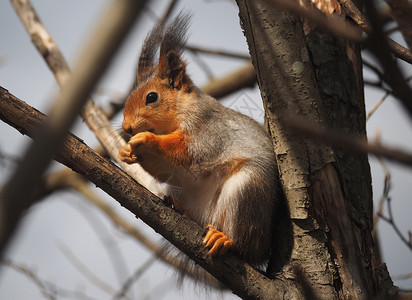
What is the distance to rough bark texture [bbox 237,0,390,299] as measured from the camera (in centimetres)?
179

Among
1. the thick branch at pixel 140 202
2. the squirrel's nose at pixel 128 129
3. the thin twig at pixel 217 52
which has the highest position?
the thin twig at pixel 217 52

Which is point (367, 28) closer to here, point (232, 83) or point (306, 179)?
point (306, 179)

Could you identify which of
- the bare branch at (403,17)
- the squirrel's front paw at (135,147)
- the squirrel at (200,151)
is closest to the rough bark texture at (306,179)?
the squirrel at (200,151)

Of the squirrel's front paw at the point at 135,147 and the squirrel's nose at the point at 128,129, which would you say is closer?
the squirrel's front paw at the point at 135,147

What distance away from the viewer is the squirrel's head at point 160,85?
8.24 ft

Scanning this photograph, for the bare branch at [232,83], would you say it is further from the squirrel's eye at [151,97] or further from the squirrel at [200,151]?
the squirrel's eye at [151,97]

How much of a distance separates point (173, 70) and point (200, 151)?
1.91ft

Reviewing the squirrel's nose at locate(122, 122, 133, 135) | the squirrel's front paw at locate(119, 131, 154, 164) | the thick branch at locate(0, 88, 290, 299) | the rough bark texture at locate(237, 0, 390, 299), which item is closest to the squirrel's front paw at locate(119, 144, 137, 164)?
the squirrel's front paw at locate(119, 131, 154, 164)

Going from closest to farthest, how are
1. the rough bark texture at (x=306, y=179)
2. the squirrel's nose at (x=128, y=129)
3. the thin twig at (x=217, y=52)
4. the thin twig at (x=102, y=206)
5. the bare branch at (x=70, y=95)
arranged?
the bare branch at (x=70, y=95), the rough bark texture at (x=306, y=179), the squirrel's nose at (x=128, y=129), the thin twig at (x=217, y=52), the thin twig at (x=102, y=206)

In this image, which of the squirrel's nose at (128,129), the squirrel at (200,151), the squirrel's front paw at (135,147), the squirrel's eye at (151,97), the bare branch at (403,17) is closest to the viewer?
the bare branch at (403,17)

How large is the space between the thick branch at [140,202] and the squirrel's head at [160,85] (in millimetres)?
749

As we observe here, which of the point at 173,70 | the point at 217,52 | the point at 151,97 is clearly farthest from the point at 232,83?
the point at 151,97

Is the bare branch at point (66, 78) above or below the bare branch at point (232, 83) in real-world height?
below

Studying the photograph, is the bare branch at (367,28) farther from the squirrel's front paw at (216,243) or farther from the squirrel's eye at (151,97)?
the squirrel's eye at (151,97)
